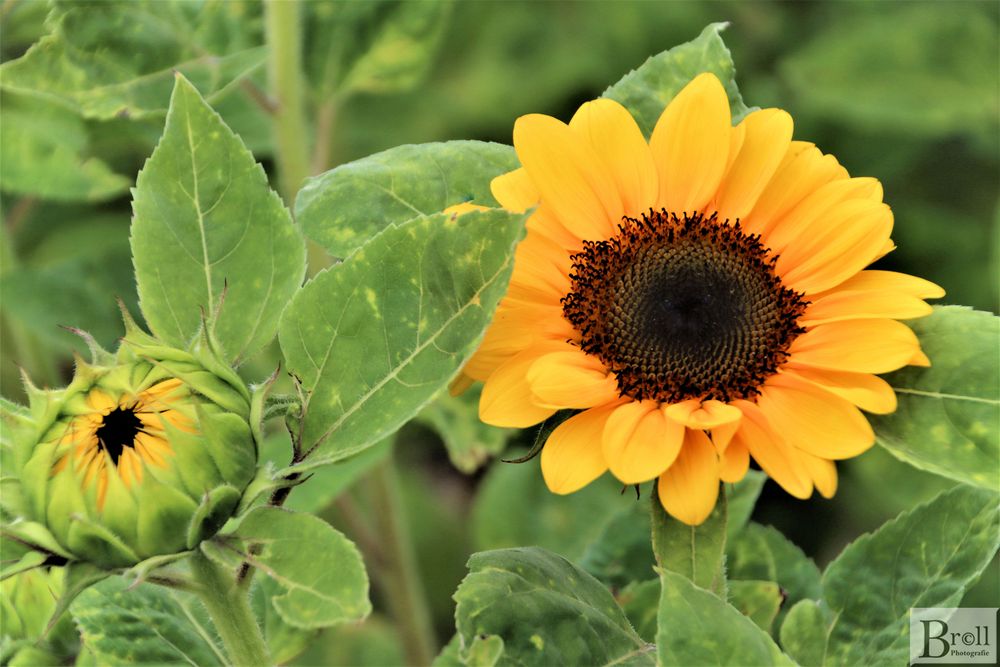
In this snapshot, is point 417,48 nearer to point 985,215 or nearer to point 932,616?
point 932,616

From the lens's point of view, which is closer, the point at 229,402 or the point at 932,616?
the point at 229,402

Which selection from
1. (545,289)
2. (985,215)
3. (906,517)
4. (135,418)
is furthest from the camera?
(985,215)

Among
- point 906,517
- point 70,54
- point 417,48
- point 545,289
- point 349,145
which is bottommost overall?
point 906,517

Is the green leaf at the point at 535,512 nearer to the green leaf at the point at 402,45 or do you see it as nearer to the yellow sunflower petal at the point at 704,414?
the green leaf at the point at 402,45

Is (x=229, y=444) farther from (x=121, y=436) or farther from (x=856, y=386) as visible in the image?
(x=856, y=386)

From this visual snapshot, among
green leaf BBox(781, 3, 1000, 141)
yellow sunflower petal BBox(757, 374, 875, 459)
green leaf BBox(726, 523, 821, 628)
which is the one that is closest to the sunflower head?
yellow sunflower petal BBox(757, 374, 875, 459)

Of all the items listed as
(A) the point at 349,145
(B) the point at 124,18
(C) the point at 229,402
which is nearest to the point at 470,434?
(B) the point at 124,18
